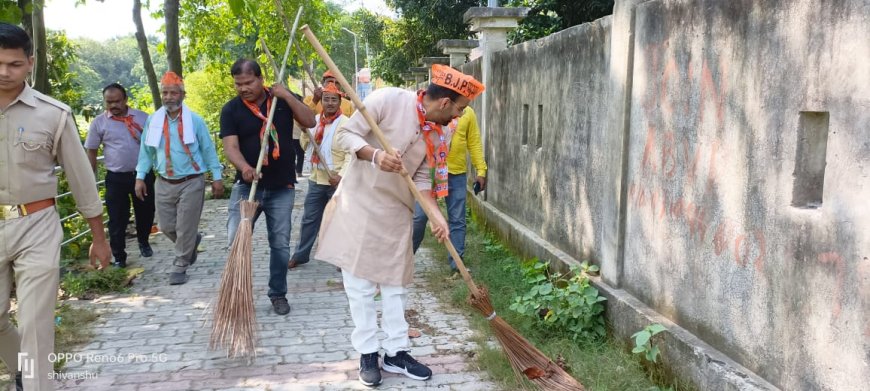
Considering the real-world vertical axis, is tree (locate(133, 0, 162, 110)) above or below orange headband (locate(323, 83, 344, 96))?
above

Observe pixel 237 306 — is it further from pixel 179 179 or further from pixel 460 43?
pixel 460 43

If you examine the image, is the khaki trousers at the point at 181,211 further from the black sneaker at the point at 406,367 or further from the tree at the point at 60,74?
the tree at the point at 60,74

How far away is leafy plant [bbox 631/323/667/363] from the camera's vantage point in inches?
140

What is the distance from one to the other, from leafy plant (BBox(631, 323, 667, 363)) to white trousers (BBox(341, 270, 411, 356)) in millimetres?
1326

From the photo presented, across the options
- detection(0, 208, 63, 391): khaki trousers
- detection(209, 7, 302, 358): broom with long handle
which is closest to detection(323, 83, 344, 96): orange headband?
detection(209, 7, 302, 358): broom with long handle

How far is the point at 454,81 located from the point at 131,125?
443 centimetres

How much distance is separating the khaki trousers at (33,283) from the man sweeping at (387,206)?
4.53 feet

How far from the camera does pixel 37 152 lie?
3.20 m

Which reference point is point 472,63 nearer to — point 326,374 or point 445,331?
point 445,331

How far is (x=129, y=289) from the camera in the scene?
19.2 ft

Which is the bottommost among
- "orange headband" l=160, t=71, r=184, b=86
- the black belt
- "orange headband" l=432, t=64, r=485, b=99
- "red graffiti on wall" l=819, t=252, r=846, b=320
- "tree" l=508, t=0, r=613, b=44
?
"red graffiti on wall" l=819, t=252, r=846, b=320

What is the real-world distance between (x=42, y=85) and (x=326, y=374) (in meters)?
5.25

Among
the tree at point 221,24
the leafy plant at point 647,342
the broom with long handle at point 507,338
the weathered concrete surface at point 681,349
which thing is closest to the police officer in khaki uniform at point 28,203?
the broom with long handle at point 507,338

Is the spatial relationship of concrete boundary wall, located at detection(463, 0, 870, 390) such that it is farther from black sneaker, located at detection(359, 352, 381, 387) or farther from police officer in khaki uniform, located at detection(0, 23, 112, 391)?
police officer in khaki uniform, located at detection(0, 23, 112, 391)
